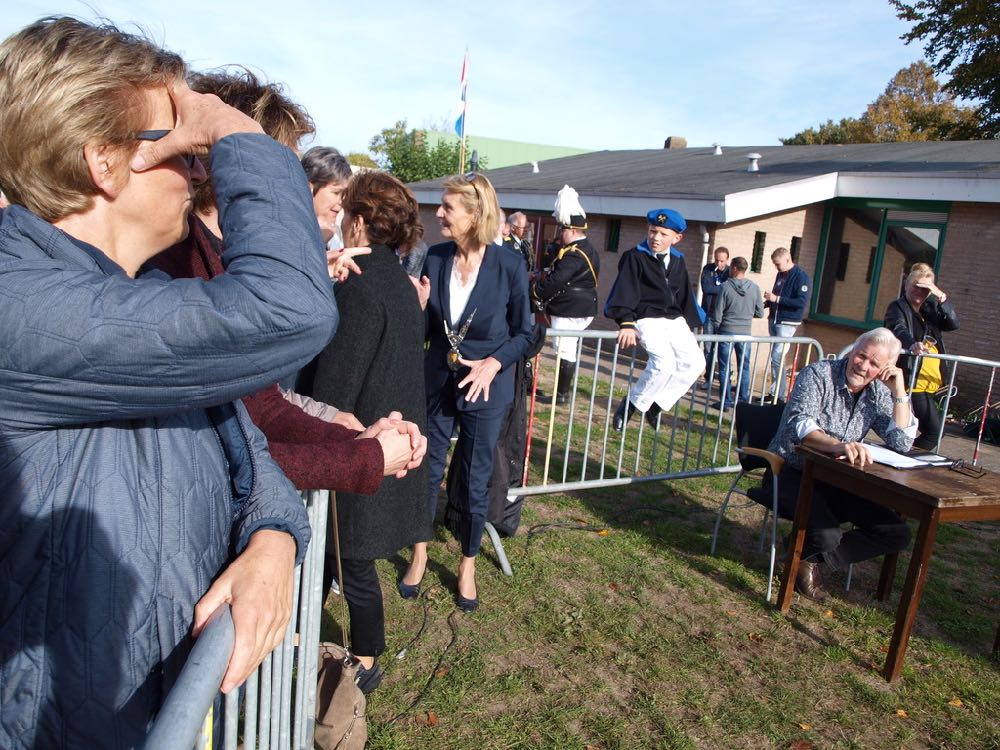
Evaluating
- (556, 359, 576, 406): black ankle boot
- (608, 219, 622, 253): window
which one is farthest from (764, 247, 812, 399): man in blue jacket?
(608, 219, 622, 253): window

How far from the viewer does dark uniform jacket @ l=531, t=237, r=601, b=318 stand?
7980 millimetres

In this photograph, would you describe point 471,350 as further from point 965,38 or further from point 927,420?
point 965,38

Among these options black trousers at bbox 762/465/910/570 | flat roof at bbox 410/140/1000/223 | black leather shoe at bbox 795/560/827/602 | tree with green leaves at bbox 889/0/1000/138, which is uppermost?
tree with green leaves at bbox 889/0/1000/138

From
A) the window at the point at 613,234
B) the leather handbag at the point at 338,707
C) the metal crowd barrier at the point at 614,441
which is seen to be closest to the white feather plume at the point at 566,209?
the metal crowd barrier at the point at 614,441

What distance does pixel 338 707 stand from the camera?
2.38 meters

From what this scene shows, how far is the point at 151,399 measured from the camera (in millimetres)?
935

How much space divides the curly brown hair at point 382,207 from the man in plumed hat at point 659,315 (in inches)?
121

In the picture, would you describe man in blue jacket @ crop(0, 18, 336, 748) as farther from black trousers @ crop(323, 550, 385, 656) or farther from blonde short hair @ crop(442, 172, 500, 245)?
blonde short hair @ crop(442, 172, 500, 245)

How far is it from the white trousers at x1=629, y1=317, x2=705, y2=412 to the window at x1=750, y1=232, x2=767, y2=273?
8.15 meters

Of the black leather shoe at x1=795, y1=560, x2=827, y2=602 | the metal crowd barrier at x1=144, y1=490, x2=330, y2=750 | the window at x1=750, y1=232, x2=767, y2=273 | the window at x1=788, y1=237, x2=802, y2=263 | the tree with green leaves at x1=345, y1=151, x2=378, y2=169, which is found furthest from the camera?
the tree with green leaves at x1=345, y1=151, x2=378, y2=169

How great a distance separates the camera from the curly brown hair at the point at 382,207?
9.50ft

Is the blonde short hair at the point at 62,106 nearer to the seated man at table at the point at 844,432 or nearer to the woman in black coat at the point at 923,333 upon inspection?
the seated man at table at the point at 844,432

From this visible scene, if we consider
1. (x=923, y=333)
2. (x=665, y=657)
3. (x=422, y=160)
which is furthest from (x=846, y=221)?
(x=422, y=160)

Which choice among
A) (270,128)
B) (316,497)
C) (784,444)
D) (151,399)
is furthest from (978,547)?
(151,399)
